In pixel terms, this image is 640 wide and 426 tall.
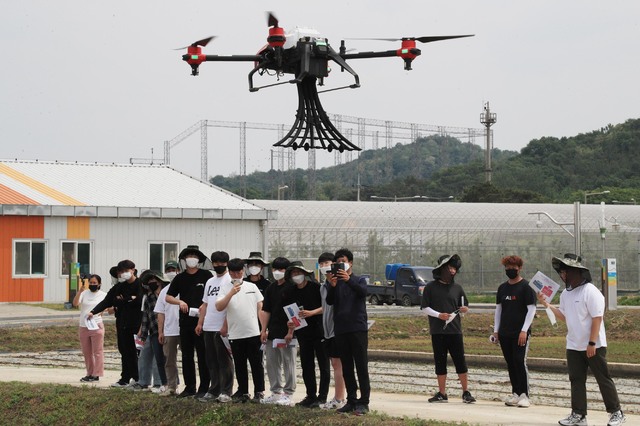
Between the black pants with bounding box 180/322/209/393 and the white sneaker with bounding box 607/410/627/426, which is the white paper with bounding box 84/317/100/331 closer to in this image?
the black pants with bounding box 180/322/209/393

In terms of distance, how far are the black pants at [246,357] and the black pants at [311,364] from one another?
0.64 meters

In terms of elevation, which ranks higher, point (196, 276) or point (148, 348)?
point (196, 276)

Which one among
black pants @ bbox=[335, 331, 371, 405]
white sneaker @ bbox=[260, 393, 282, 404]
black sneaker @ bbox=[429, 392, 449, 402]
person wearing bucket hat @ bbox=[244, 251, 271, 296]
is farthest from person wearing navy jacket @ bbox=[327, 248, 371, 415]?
black sneaker @ bbox=[429, 392, 449, 402]

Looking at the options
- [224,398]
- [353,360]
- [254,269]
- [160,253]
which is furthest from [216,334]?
[160,253]

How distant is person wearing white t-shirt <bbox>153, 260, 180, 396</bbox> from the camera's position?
15.3 metres

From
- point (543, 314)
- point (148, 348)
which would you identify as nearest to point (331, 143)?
point (148, 348)

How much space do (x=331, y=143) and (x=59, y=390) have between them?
7613 millimetres

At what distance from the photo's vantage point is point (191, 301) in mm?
14680

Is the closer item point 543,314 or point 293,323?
point 293,323

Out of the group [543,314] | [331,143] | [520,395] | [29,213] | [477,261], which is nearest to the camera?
[520,395]

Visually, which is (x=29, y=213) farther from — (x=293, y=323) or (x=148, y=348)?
(x=293, y=323)

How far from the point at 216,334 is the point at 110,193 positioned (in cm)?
3395

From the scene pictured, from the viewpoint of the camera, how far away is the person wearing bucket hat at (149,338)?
52.4 ft

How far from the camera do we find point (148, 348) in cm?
1620
